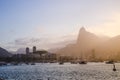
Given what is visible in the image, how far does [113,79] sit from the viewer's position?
332 ft

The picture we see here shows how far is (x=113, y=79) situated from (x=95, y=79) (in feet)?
21.2

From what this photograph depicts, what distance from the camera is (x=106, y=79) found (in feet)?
332

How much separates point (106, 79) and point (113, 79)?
8.39 ft

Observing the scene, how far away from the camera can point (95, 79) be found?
102 meters

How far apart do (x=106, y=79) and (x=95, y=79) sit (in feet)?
13.0
